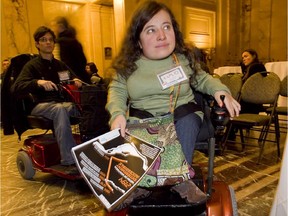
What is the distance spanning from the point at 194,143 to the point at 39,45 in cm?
179

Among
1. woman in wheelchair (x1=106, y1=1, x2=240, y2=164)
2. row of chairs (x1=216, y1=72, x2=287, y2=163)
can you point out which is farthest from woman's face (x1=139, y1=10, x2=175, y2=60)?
row of chairs (x1=216, y1=72, x2=287, y2=163)

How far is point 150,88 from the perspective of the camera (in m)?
1.20

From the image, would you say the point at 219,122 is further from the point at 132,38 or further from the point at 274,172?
the point at 274,172

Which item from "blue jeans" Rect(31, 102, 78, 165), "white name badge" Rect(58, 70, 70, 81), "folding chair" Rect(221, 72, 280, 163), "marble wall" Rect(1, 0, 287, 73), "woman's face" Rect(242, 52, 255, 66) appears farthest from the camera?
"marble wall" Rect(1, 0, 287, 73)

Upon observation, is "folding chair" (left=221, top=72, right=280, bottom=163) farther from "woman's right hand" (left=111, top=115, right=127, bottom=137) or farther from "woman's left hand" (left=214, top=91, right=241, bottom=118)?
"woman's right hand" (left=111, top=115, right=127, bottom=137)

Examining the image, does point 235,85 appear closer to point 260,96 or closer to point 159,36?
point 260,96

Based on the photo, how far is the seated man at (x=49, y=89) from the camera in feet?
6.75

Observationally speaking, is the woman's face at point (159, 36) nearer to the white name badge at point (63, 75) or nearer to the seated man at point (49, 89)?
the seated man at point (49, 89)

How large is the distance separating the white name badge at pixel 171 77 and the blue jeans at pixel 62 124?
1118 mm

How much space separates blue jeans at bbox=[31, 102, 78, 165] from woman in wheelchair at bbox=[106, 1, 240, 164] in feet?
3.01

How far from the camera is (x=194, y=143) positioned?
1126mm

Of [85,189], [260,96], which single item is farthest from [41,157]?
[260,96]

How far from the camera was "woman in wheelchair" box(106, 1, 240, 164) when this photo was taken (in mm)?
1134

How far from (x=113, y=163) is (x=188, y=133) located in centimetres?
34
